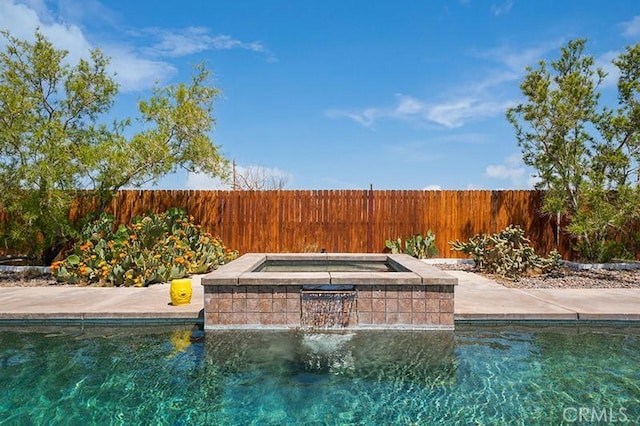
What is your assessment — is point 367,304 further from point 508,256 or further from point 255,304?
point 508,256

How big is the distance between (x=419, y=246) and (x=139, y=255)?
6.00 metres

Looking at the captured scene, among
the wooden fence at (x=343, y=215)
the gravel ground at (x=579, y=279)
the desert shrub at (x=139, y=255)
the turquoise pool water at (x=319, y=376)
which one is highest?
the wooden fence at (x=343, y=215)

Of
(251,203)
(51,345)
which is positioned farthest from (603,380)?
(251,203)

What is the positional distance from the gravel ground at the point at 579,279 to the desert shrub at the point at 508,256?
0.21 m

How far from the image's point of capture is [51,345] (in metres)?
4.34

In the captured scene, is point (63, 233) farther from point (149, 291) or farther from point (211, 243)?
point (149, 291)

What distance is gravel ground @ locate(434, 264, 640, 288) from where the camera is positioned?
7.48 meters

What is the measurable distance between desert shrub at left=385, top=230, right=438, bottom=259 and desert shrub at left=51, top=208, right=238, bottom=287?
12.8 ft

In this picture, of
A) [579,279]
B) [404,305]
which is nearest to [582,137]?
[579,279]

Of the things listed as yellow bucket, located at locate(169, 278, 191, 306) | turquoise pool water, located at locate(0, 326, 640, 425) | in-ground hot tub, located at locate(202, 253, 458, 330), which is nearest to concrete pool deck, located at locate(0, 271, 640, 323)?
yellow bucket, located at locate(169, 278, 191, 306)

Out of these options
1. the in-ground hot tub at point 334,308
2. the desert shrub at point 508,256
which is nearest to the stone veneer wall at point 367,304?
the in-ground hot tub at point 334,308

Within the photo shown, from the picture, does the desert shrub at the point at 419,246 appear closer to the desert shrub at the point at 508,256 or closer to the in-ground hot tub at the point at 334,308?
the desert shrub at the point at 508,256

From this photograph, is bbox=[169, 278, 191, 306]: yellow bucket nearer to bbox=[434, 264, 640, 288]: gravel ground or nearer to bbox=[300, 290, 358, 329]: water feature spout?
bbox=[300, 290, 358, 329]: water feature spout

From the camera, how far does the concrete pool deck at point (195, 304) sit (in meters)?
5.08
